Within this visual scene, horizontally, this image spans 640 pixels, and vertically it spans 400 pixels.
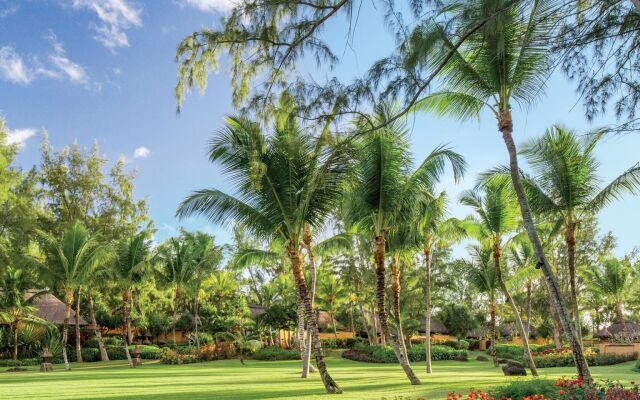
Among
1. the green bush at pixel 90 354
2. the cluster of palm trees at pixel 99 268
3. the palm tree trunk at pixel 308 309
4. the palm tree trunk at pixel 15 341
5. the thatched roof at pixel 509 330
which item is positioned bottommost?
the thatched roof at pixel 509 330

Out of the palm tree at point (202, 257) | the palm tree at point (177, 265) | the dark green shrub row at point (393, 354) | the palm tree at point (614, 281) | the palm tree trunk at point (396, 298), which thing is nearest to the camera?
the palm tree trunk at point (396, 298)

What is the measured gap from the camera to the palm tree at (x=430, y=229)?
15.8 m

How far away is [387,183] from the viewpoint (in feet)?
43.8

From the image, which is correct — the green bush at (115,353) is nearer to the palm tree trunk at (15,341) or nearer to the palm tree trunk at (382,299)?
the palm tree trunk at (15,341)

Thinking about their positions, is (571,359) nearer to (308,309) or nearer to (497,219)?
(497,219)

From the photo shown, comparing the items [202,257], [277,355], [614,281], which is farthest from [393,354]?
[614,281]

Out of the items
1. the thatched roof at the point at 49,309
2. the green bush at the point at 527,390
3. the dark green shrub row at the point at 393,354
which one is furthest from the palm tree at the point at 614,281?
the thatched roof at the point at 49,309

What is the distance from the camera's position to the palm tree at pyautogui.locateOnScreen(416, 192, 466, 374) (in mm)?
15789

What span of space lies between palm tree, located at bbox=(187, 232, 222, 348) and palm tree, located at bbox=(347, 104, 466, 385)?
20.3 meters

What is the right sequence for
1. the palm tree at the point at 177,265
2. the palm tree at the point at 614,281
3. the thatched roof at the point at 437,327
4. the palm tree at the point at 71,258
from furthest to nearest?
1. the thatched roof at the point at 437,327
2. the palm tree at the point at 177,265
3. the palm tree at the point at 614,281
4. the palm tree at the point at 71,258

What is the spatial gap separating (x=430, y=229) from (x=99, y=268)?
64.4ft

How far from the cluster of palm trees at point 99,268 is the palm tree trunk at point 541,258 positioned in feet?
69.9

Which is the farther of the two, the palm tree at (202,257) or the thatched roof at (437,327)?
the thatched roof at (437,327)

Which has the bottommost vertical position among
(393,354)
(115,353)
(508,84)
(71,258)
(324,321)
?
(393,354)
